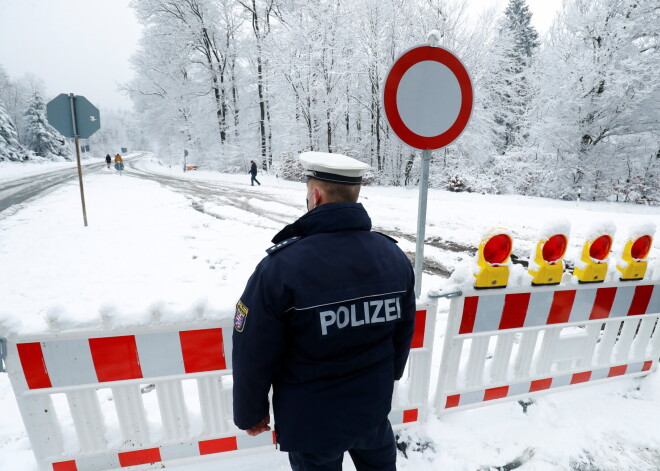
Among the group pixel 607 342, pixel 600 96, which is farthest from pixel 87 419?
pixel 600 96

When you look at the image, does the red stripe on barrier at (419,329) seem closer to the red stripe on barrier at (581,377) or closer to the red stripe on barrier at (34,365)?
the red stripe on barrier at (581,377)

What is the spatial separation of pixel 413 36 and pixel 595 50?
8.40m

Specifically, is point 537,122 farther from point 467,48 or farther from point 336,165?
point 336,165

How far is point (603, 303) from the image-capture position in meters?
2.75

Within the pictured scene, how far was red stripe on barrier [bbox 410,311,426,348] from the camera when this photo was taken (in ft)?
7.68

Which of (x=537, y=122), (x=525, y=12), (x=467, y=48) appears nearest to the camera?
(x=537, y=122)

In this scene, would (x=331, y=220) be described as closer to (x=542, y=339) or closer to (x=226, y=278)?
(x=542, y=339)

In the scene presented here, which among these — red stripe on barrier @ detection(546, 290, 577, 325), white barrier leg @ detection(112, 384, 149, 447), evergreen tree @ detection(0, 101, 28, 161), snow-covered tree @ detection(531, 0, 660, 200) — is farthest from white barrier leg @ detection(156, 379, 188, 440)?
evergreen tree @ detection(0, 101, 28, 161)

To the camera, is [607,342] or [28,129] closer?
[607,342]

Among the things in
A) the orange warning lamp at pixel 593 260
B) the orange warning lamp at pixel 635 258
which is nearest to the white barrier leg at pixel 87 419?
the orange warning lamp at pixel 593 260

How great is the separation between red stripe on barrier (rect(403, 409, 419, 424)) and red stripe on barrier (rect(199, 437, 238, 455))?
3.98 ft

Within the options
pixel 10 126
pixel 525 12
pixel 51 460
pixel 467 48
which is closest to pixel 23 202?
pixel 51 460

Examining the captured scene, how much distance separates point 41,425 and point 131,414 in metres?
0.48

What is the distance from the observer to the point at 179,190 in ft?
49.3
